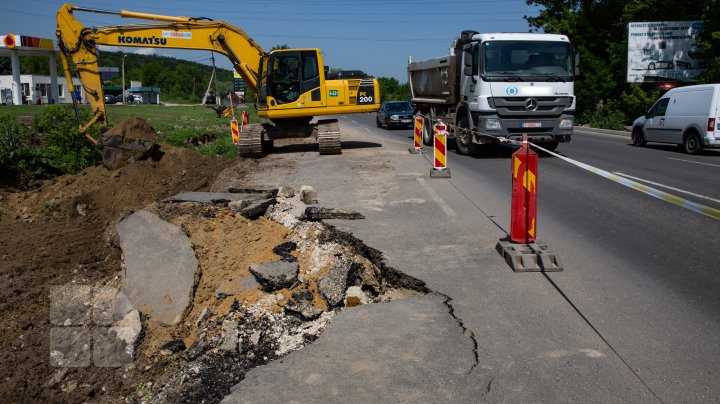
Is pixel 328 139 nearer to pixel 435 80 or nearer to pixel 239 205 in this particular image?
pixel 435 80

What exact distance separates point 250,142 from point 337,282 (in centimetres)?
1205

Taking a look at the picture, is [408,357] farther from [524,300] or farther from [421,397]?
[524,300]

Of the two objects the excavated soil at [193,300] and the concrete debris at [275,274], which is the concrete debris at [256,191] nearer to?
the excavated soil at [193,300]

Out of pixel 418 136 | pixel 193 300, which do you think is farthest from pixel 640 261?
pixel 418 136

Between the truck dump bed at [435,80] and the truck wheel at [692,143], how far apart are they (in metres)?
7.11

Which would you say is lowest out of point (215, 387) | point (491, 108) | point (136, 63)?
point (215, 387)

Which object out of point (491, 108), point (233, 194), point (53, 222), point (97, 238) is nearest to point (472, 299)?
point (233, 194)

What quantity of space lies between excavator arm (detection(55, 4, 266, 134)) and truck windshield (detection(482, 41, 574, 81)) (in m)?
6.37

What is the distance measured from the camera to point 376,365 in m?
4.47

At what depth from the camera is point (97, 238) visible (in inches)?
388

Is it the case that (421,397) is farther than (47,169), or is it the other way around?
(47,169)

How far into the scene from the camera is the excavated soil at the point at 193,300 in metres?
5.05

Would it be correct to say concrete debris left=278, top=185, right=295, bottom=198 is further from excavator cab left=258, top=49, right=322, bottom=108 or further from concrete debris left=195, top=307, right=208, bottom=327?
excavator cab left=258, top=49, right=322, bottom=108

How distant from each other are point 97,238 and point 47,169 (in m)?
7.22
